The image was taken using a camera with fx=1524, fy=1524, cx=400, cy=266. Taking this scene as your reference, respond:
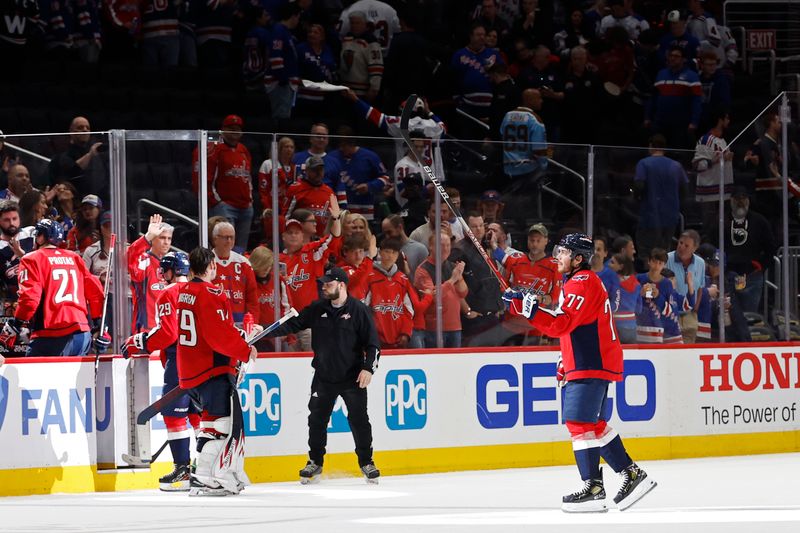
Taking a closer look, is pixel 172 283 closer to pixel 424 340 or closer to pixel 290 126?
pixel 424 340

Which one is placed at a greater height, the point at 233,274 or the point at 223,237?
the point at 223,237

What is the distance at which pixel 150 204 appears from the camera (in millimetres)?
10266

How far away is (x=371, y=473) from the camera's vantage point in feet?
33.9

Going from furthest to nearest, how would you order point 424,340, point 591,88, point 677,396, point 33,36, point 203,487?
point 591,88 < point 33,36 < point 677,396 < point 424,340 < point 203,487

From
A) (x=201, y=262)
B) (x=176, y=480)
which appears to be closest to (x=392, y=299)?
(x=201, y=262)

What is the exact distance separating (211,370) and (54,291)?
1.37m

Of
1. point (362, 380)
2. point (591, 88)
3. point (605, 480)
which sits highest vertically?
point (591, 88)

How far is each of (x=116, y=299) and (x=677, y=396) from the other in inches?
186

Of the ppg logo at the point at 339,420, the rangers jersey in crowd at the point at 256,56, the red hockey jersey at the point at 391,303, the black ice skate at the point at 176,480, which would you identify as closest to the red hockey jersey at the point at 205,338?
the black ice skate at the point at 176,480

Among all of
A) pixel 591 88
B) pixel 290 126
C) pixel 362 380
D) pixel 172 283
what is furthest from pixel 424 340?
pixel 591 88

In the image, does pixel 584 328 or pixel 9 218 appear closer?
pixel 584 328

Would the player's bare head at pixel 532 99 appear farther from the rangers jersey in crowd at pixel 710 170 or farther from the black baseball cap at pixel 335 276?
the black baseball cap at pixel 335 276

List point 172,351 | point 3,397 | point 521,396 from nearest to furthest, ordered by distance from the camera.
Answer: point 3,397 < point 172,351 < point 521,396

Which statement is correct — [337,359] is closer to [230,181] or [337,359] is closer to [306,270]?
[306,270]
